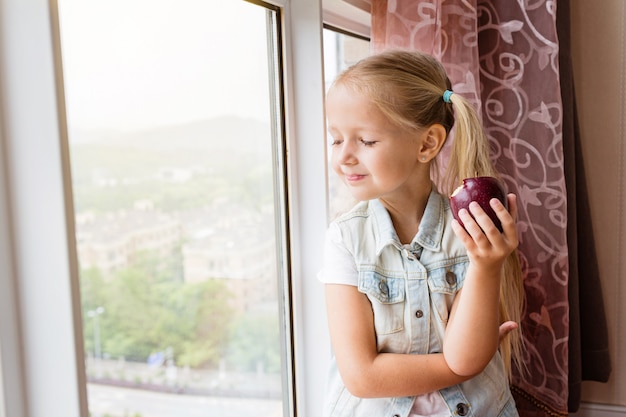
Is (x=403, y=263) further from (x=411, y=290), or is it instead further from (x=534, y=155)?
(x=534, y=155)

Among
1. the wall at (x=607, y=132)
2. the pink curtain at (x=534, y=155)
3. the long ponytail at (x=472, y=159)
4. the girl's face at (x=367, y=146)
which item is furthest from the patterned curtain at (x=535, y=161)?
the girl's face at (x=367, y=146)

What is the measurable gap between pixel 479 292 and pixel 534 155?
1.04 m

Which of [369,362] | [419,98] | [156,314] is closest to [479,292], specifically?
[369,362]

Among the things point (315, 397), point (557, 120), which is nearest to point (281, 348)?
point (315, 397)

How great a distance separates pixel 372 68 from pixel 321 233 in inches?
24.1

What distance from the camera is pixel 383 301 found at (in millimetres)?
1103

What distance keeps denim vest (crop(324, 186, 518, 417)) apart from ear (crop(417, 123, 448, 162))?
10cm

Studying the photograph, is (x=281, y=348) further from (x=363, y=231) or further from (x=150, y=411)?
(x=363, y=231)

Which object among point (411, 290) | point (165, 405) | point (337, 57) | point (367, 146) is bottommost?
point (165, 405)

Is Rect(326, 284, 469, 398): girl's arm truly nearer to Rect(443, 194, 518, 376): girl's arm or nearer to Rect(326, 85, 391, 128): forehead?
Rect(443, 194, 518, 376): girl's arm

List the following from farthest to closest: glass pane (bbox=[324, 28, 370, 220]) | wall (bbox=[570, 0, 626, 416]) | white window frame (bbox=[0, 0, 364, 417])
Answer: wall (bbox=[570, 0, 626, 416])
glass pane (bbox=[324, 28, 370, 220])
white window frame (bbox=[0, 0, 364, 417])

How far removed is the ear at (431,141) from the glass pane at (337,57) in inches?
21.9

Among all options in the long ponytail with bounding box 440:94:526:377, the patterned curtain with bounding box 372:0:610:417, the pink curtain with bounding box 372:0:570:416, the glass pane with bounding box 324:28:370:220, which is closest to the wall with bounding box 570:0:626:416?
the patterned curtain with bounding box 372:0:610:417

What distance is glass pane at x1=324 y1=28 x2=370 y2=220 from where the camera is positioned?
5.76 ft
